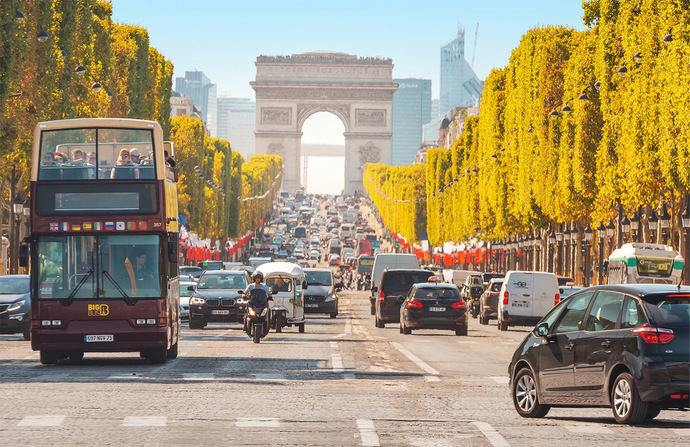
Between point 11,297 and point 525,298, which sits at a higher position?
point 11,297

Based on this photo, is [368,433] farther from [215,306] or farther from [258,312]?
[215,306]

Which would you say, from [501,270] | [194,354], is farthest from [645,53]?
[501,270]

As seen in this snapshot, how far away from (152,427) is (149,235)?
981cm

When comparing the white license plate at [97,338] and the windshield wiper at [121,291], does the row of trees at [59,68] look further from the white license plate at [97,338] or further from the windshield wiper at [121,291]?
the white license plate at [97,338]

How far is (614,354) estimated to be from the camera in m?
12.9

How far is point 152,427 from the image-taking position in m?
12.6

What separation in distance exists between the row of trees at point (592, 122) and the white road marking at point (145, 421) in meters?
28.0

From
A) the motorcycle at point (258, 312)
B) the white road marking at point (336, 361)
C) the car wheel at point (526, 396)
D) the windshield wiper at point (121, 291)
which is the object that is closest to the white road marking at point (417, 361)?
the white road marking at point (336, 361)

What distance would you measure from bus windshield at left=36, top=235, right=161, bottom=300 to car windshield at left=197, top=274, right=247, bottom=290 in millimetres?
17419

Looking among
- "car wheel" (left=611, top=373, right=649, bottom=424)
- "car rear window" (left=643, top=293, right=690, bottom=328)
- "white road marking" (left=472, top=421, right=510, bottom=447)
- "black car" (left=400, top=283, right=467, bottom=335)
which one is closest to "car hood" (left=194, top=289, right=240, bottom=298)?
"black car" (left=400, top=283, right=467, bottom=335)

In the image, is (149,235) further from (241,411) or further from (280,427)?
(280,427)

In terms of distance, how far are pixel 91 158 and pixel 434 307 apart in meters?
16.3

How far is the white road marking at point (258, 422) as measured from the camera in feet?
42.6

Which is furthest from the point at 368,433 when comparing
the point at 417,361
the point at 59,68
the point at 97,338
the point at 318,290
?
the point at 318,290
